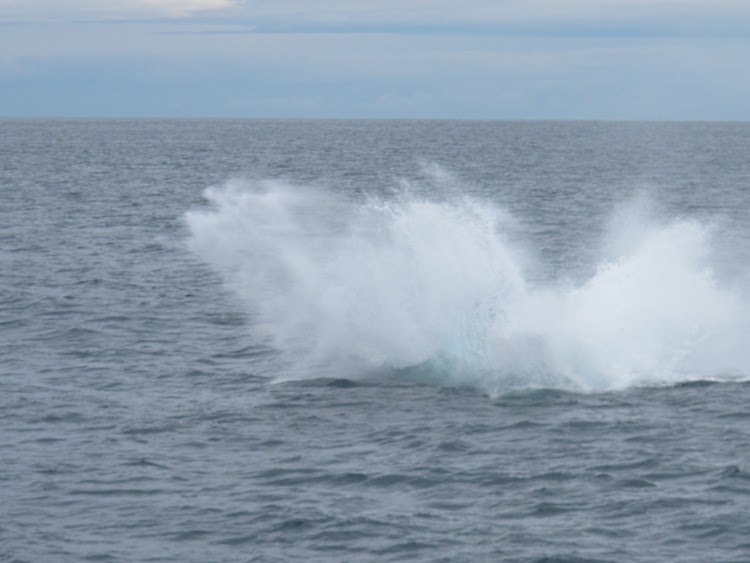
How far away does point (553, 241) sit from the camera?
1945 inches

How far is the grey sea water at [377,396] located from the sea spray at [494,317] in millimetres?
59

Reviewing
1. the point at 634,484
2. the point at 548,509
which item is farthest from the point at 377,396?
the point at 548,509

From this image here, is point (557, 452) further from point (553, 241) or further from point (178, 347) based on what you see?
point (553, 241)

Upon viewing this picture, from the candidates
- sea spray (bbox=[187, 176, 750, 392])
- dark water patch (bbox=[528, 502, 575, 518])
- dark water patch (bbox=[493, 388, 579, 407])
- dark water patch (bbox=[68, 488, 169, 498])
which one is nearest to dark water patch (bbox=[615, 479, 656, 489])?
dark water patch (bbox=[528, 502, 575, 518])

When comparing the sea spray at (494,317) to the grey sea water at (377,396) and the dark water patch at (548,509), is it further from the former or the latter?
the dark water patch at (548,509)

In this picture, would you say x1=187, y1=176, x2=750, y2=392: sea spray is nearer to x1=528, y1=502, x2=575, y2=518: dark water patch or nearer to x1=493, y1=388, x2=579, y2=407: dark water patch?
x1=493, y1=388, x2=579, y2=407: dark water patch

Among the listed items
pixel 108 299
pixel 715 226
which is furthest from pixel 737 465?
pixel 715 226

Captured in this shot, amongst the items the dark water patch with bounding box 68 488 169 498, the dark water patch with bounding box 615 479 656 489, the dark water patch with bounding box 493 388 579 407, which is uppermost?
the dark water patch with bounding box 493 388 579 407

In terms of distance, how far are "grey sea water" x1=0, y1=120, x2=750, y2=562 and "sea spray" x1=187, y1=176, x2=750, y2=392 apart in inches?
2.3

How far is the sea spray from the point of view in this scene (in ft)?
87.7

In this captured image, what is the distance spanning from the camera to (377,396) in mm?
25359

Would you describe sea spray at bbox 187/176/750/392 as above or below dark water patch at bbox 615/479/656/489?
above

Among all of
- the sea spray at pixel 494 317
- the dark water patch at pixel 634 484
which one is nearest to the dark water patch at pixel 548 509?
the dark water patch at pixel 634 484

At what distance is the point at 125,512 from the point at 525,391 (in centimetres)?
966
